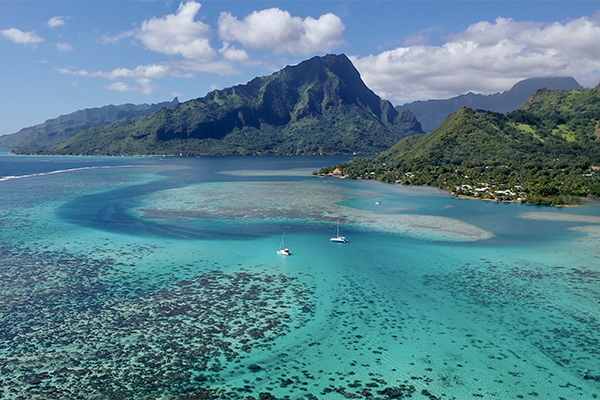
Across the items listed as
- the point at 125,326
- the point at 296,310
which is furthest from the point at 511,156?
the point at 125,326

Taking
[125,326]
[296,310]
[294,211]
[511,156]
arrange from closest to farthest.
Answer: [125,326] < [296,310] < [294,211] < [511,156]

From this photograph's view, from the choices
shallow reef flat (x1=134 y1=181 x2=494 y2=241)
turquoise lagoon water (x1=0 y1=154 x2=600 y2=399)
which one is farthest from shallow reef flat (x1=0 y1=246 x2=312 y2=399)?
shallow reef flat (x1=134 y1=181 x2=494 y2=241)

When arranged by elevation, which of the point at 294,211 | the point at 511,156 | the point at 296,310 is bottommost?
the point at 296,310

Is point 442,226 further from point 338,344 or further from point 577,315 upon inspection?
point 338,344

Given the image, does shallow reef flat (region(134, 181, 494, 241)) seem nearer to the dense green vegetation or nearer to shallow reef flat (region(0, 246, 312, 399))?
shallow reef flat (region(0, 246, 312, 399))

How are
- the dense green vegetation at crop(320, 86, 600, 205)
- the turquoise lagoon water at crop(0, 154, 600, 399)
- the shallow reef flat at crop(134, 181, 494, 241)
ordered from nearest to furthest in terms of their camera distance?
1. the turquoise lagoon water at crop(0, 154, 600, 399)
2. the shallow reef flat at crop(134, 181, 494, 241)
3. the dense green vegetation at crop(320, 86, 600, 205)

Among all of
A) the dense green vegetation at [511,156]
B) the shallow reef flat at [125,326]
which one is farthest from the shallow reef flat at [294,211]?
the dense green vegetation at [511,156]

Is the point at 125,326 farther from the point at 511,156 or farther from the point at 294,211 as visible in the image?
the point at 511,156

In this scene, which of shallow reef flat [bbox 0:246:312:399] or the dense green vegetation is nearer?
shallow reef flat [bbox 0:246:312:399]

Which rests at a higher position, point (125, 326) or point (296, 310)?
point (125, 326)
